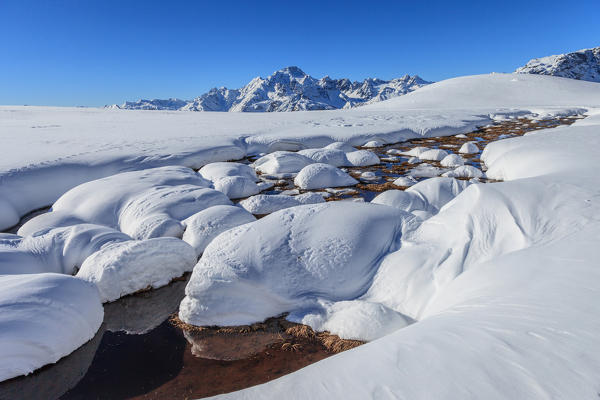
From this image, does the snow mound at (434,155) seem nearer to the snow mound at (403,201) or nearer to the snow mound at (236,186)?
the snow mound at (403,201)

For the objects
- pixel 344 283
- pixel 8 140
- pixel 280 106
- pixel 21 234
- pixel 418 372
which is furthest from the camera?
pixel 280 106

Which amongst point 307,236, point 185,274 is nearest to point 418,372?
point 307,236

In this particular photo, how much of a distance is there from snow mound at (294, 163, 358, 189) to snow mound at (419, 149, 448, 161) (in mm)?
2655

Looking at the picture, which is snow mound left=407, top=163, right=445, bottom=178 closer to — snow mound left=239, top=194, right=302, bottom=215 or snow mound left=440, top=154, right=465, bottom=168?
snow mound left=440, top=154, right=465, bottom=168

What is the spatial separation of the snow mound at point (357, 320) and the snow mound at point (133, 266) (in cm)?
136

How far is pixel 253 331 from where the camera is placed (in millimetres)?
2250

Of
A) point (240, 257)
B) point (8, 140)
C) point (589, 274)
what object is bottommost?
point (240, 257)

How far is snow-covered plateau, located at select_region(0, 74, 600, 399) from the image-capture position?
1278 millimetres

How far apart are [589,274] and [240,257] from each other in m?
2.08

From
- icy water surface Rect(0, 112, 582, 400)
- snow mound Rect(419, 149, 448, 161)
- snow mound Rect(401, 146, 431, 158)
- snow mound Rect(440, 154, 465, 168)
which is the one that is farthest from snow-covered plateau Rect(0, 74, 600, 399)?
snow mound Rect(401, 146, 431, 158)

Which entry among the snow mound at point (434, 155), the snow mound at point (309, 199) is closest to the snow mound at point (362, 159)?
the snow mound at point (434, 155)

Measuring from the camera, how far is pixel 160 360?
205 centimetres

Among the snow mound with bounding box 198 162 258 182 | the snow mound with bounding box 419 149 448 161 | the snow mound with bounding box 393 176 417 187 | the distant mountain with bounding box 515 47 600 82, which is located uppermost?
the distant mountain with bounding box 515 47 600 82

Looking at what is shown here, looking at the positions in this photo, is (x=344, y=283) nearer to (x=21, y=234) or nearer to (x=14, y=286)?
(x=14, y=286)
